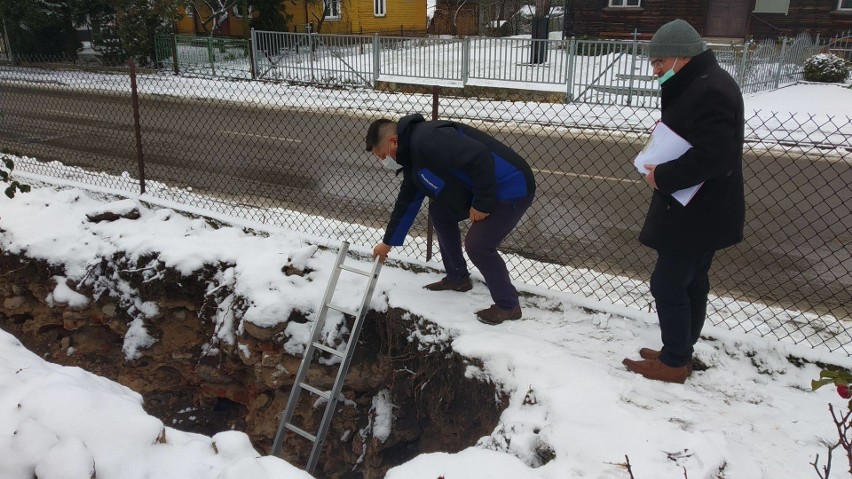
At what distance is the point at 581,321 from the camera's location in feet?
14.6

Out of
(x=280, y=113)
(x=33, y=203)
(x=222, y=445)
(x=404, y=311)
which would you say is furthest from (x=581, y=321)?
(x=280, y=113)

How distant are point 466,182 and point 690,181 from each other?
1.34m

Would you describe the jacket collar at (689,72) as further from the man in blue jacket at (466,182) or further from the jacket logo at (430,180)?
the jacket logo at (430,180)

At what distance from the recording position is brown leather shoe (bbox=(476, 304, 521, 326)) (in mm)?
4336

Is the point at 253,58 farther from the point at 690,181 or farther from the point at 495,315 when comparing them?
the point at 690,181

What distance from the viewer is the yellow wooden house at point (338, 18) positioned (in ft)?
85.6

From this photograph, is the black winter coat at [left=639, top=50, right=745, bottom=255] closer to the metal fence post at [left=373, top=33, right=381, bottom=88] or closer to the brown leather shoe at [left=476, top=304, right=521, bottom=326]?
the brown leather shoe at [left=476, top=304, right=521, bottom=326]

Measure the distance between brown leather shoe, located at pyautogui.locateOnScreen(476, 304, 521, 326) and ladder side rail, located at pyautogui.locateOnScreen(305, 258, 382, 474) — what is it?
0.76 meters

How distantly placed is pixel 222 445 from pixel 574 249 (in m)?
4.50

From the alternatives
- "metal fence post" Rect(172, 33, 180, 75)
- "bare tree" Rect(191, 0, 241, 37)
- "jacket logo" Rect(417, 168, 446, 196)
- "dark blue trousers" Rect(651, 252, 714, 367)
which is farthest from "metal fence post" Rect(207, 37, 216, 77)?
"dark blue trousers" Rect(651, 252, 714, 367)

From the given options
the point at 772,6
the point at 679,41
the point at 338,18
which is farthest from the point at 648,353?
the point at 338,18

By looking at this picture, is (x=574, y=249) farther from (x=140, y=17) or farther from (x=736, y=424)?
(x=140, y=17)

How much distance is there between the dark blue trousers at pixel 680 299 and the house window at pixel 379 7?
94.9ft

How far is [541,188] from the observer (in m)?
8.70
